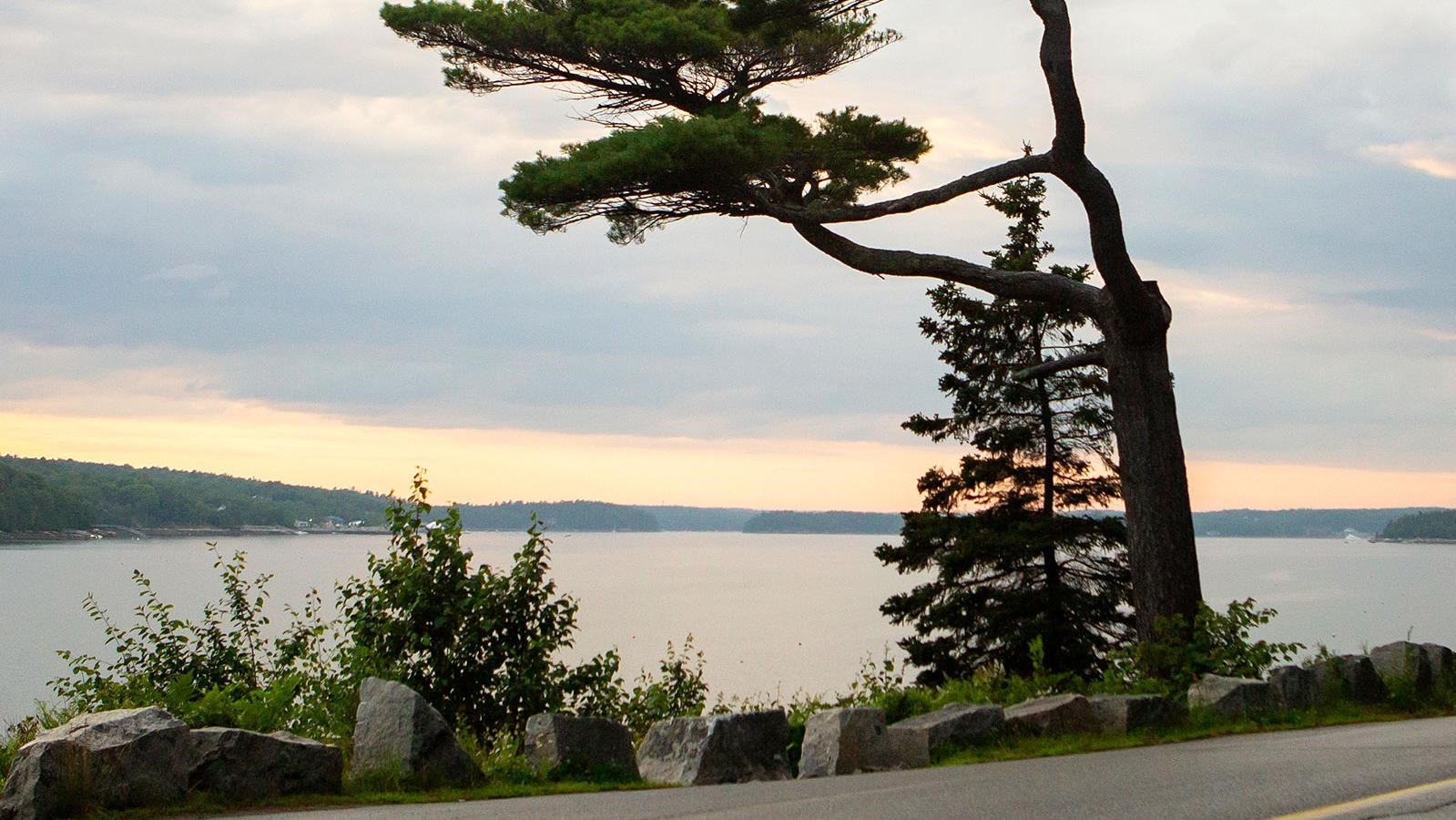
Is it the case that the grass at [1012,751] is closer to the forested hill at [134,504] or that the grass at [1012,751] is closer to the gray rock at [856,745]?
the gray rock at [856,745]

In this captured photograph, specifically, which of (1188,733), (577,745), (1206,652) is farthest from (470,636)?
(1206,652)

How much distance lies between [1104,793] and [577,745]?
347 centimetres

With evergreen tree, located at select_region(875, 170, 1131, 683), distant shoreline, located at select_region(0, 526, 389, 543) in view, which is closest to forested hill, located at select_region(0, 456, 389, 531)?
distant shoreline, located at select_region(0, 526, 389, 543)

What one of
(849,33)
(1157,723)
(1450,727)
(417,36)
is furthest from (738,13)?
(1450,727)

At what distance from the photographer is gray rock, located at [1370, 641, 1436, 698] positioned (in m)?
12.4

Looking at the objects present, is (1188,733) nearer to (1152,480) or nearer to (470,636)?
(1152,480)

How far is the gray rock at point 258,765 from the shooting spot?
7328mm

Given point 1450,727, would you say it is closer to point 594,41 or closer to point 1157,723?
point 1157,723

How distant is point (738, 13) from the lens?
49.1ft

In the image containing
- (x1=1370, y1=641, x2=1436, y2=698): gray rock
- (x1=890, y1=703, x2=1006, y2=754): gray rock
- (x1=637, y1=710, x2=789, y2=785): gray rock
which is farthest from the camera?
(x1=1370, y1=641, x2=1436, y2=698): gray rock

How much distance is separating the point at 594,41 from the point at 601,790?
887 centimetres

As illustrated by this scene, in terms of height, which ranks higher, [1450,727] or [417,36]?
[417,36]

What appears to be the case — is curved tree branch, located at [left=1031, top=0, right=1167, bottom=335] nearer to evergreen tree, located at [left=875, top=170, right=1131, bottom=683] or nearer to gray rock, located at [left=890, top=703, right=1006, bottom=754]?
gray rock, located at [left=890, top=703, right=1006, bottom=754]

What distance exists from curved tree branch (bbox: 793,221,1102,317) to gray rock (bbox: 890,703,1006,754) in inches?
224
